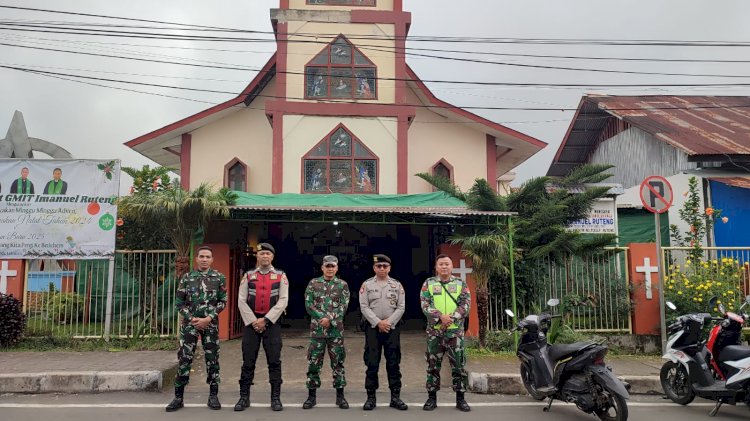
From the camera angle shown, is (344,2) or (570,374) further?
(344,2)

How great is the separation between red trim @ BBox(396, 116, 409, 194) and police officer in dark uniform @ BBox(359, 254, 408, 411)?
7494 millimetres

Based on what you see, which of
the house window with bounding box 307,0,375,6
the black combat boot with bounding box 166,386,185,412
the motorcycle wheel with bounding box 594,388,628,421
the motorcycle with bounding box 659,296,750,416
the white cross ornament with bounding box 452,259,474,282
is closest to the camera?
the motorcycle wheel with bounding box 594,388,628,421

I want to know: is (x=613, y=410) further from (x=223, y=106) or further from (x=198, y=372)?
(x=223, y=106)

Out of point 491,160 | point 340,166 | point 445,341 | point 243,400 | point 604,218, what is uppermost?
point 491,160

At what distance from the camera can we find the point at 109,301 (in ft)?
30.7

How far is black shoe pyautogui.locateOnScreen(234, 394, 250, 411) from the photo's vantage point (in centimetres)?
583

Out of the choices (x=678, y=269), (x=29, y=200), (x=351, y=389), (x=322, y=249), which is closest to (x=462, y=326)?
(x=351, y=389)

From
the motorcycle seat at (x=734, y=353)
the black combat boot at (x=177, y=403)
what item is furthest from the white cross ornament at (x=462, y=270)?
the black combat boot at (x=177, y=403)

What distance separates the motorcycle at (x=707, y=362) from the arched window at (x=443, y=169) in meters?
9.18

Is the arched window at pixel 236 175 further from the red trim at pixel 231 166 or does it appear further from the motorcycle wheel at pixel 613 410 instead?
the motorcycle wheel at pixel 613 410

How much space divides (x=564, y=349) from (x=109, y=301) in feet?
24.7

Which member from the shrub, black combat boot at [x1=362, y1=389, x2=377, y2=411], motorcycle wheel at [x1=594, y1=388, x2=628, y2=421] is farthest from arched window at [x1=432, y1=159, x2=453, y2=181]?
motorcycle wheel at [x1=594, y1=388, x2=628, y2=421]

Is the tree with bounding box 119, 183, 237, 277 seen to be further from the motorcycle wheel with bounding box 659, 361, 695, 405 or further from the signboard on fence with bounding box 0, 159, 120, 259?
the motorcycle wheel with bounding box 659, 361, 695, 405

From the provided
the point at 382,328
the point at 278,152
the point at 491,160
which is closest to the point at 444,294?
the point at 382,328
